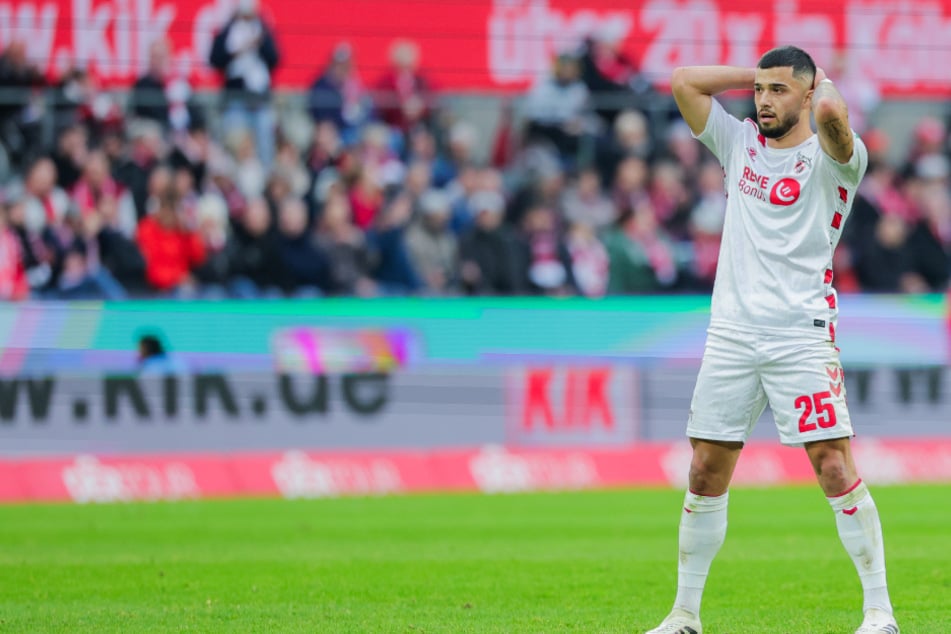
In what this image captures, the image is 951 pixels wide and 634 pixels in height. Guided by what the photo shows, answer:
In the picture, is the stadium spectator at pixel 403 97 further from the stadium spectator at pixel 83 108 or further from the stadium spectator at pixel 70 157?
the stadium spectator at pixel 70 157

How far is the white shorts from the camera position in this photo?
7195mm

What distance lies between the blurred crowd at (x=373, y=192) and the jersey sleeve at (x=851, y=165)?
11584 mm

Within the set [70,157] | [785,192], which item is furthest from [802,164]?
[70,157]

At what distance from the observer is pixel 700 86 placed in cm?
763

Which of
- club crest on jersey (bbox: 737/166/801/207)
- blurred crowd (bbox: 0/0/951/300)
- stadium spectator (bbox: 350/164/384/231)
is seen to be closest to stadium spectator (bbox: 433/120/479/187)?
blurred crowd (bbox: 0/0/951/300)

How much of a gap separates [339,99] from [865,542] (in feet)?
49.2

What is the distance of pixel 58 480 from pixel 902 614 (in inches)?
418

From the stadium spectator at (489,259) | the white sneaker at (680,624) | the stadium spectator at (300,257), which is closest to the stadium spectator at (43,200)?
the stadium spectator at (300,257)

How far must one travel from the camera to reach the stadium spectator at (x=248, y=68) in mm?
20828

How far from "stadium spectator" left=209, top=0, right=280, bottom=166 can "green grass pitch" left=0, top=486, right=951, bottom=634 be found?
20.5 feet

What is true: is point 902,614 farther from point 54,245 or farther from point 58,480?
point 54,245

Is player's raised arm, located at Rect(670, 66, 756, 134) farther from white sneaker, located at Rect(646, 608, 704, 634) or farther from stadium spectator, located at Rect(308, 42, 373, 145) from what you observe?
stadium spectator, located at Rect(308, 42, 373, 145)

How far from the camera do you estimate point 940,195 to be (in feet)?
74.0

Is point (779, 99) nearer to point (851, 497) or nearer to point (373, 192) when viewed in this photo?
point (851, 497)
